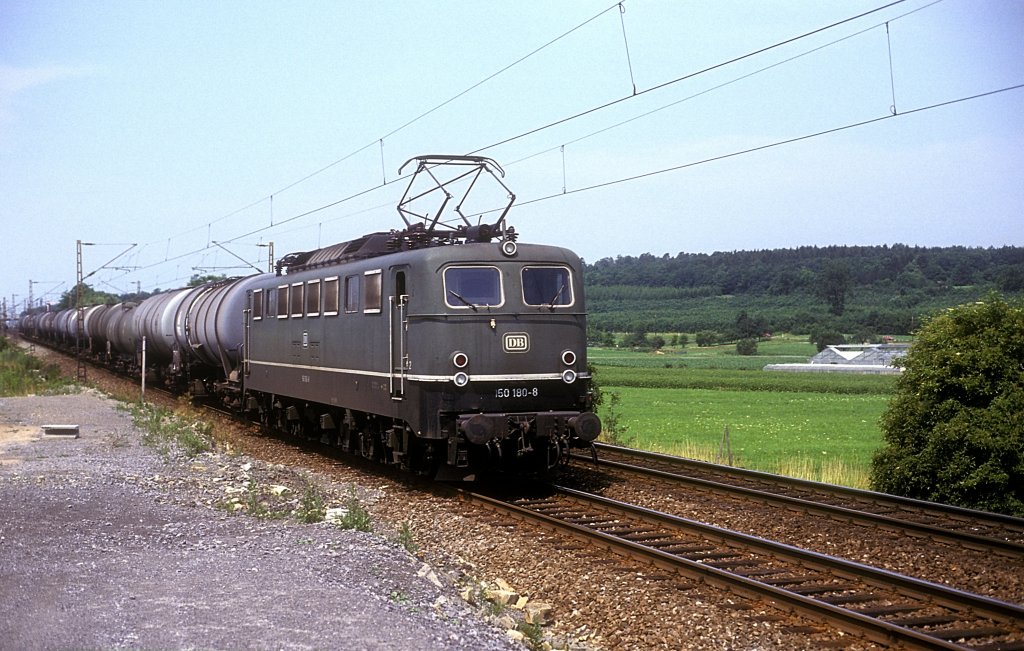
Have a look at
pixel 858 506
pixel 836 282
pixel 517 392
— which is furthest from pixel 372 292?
pixel 836 282

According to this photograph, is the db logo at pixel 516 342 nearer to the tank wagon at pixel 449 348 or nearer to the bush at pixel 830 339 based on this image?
the tank wagon at pixel 449 348

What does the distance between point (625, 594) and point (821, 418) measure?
105 ft

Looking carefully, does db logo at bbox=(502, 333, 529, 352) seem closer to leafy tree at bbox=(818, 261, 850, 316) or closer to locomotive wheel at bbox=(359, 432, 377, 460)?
locomotive wheel at bbox=(359, 432, 377, 460)

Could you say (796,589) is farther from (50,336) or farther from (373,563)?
(50,336)

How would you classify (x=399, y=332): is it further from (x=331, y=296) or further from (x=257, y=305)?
(x=257, y=305)

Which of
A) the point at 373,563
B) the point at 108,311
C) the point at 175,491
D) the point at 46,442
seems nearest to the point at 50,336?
the point at 108,311

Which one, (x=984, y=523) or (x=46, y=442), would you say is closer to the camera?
(x=984, y=523)

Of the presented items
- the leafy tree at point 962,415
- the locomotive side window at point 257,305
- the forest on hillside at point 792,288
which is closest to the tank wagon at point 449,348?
the locomotive side window at point 257,305

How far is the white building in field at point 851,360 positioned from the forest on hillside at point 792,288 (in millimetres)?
5331

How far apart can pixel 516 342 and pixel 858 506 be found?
4948mm

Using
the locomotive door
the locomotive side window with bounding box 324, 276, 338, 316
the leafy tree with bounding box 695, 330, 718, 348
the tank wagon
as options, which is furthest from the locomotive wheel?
the leafy tree with bounding box 695, 330, 718, 348

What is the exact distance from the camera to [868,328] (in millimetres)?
93562

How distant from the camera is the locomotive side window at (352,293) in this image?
15562mm

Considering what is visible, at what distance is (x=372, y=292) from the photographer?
1488cm
